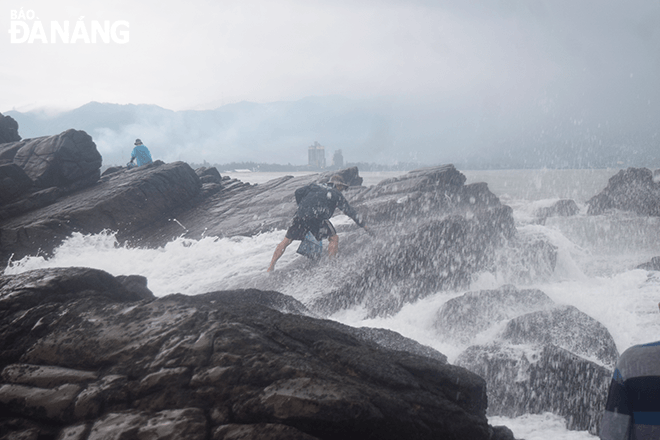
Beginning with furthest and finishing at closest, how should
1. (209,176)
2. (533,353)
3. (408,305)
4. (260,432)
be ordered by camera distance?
(209,176) < (408,305) < (533,353) < (260,432)

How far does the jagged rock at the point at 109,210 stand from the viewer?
33.3 feet

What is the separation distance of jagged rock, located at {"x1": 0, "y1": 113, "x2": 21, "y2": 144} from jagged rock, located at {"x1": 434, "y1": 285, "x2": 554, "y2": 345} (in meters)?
21.6

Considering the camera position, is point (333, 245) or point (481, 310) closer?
point (481, 310)

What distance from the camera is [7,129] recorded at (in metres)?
17.5

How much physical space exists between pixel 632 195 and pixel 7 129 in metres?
43.0

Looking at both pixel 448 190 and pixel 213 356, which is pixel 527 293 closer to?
pixel 213 356

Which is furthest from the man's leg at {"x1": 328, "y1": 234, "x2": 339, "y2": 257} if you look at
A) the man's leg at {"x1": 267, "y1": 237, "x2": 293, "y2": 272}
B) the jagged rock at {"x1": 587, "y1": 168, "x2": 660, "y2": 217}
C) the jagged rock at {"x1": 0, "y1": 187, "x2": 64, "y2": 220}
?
the jagged rock at {"x1": 587, "y1": 168, "x2": 660, "y2": 217}

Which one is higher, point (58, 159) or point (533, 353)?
point (58, 159)

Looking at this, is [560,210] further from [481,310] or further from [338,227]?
[481,310]

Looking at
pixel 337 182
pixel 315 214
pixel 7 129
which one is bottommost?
pixel 315 214

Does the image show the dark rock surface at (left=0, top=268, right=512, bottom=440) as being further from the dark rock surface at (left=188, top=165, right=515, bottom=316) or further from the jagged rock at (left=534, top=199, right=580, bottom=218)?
the jagged rock at (left=534, top=199, right=580, bottom=218)

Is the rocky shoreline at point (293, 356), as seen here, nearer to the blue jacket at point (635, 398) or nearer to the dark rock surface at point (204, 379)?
the dark rock surface at point (204, 379)

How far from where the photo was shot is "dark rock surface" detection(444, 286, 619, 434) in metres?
4.10

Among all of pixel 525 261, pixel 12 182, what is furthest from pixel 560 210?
pixel 12 182
